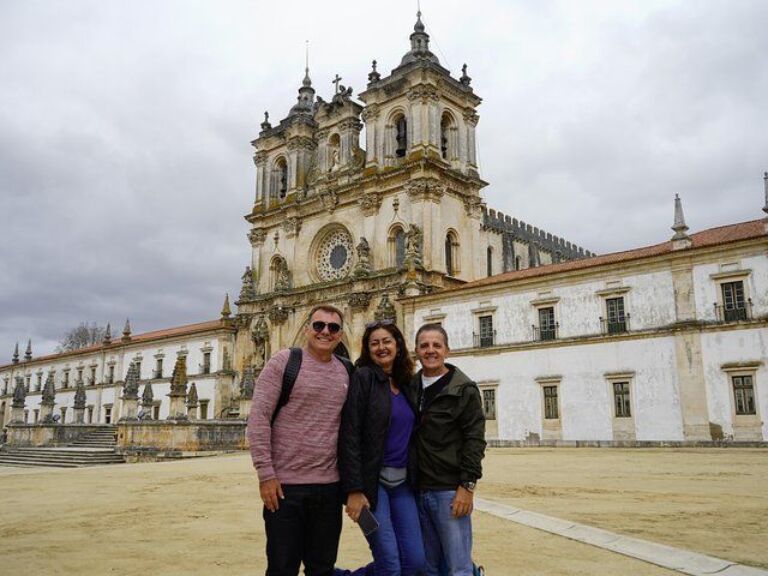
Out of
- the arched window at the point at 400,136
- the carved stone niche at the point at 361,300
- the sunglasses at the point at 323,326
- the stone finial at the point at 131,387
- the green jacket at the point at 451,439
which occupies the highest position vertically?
the arched window at the point at 400,136

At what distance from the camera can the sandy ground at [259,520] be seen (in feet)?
20.3

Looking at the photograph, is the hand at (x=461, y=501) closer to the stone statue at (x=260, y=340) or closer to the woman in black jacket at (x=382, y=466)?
the woman in black jacket at (x=382, y=466)

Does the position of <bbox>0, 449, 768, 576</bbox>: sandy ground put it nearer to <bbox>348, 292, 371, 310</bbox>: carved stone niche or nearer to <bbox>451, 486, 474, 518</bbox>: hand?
<bbox>451, 486, 474, 518</bbox>: hand

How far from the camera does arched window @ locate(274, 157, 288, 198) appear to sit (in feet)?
156

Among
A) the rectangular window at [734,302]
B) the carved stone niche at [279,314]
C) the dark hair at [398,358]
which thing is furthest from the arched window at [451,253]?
the dark hair at [398,358]

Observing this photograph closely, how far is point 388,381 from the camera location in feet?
14.9

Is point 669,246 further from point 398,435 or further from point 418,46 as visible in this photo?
point 398,435

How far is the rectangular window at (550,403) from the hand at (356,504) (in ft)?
80.9

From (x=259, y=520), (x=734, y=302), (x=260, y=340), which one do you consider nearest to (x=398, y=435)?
(x=259, y=520)

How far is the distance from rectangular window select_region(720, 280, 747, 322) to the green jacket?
22744 mm

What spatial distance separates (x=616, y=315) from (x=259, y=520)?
835 inches

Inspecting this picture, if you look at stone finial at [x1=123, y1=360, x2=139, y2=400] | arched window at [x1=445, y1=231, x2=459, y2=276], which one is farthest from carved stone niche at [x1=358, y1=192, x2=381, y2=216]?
stone finial at [x1=123, y1=360, x2=139, y2=400]

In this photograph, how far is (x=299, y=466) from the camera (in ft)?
14.1

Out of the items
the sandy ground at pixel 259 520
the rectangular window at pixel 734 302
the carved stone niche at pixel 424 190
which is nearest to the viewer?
the sandy ground at pixel 259 520
